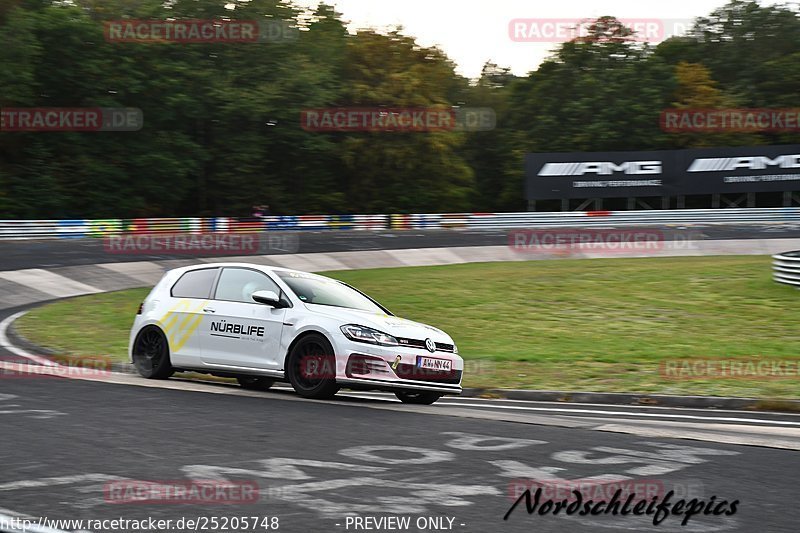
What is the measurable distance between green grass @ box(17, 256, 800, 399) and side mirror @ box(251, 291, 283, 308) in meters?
3.50

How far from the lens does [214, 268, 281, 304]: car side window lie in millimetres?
11516

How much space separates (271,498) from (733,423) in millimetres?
5753

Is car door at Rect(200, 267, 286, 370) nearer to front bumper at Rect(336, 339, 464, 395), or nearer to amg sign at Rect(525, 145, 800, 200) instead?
front bumper at Rect(336, 339, 464, 395)

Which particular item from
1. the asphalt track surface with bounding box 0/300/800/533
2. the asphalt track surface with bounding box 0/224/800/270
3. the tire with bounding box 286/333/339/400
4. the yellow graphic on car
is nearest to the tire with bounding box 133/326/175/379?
the yellow graphic on car

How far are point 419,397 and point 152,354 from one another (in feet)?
11.2

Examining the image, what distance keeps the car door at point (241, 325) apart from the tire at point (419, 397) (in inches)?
58.2

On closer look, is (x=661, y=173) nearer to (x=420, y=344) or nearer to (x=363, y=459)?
(x=420, y=344)

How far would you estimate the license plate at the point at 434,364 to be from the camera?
34.8 feet

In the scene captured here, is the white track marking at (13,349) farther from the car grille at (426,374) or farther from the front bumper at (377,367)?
the car grille at (426,374)

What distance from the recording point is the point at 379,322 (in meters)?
10.6

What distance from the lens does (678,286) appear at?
25.5m

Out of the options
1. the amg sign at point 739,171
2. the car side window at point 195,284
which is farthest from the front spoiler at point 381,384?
the amg sign at point 739,171

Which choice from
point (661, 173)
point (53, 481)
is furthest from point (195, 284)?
point (661, 173)

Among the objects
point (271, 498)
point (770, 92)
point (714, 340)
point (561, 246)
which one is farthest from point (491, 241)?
point (770, 92)
